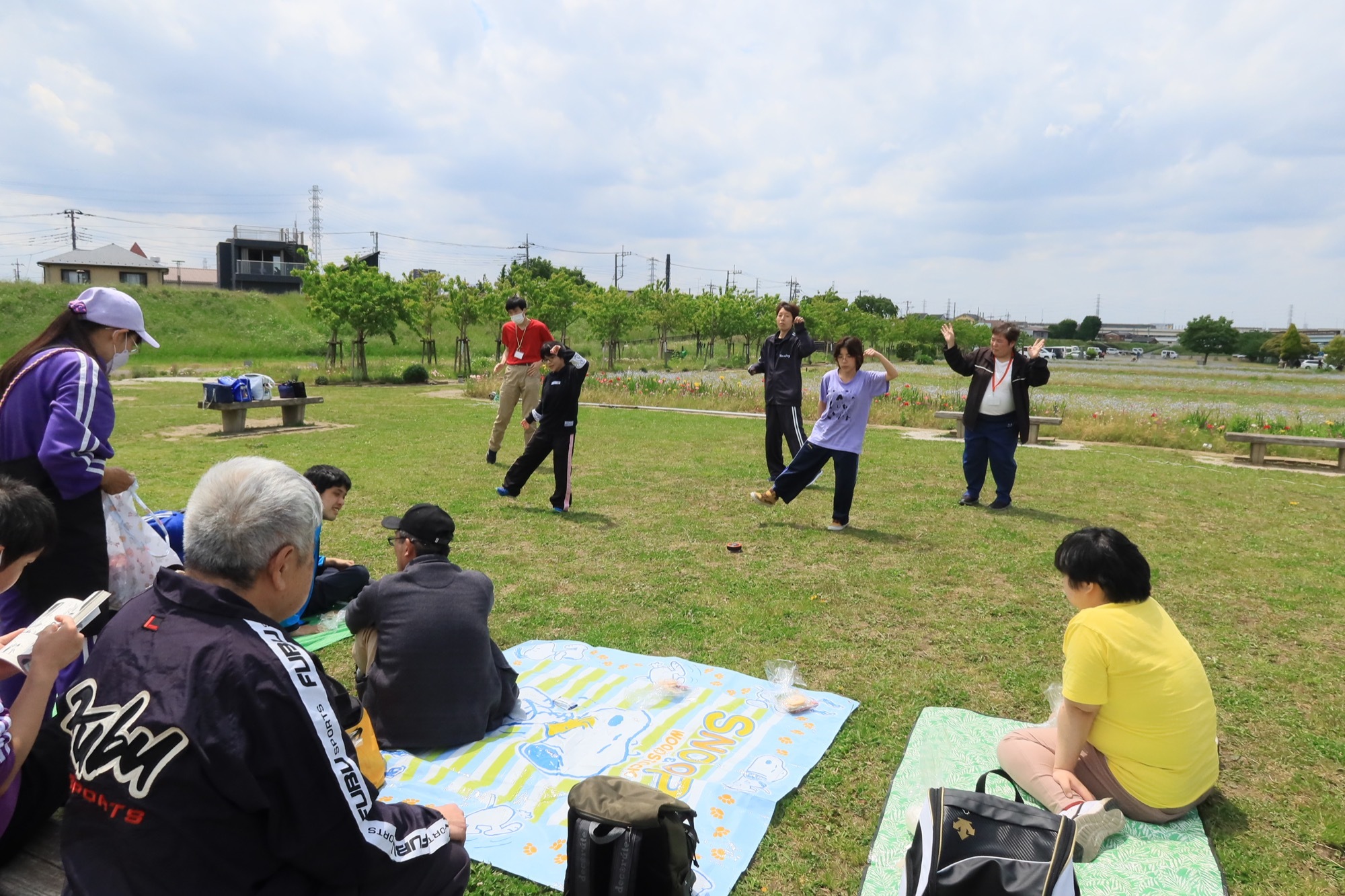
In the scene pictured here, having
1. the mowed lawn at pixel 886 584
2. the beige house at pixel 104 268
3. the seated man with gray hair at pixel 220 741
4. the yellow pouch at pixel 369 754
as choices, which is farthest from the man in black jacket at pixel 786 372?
the beige house at pixel 104 268

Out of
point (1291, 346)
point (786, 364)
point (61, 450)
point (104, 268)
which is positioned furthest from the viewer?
point (1291, 346)

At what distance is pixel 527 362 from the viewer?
1105 cm

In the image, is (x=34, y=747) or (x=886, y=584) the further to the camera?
(x=886, y=584)

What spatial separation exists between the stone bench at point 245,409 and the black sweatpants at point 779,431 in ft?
28.9

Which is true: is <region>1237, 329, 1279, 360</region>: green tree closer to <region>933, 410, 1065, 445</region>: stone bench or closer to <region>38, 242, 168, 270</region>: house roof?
<region>933, 410, 1065, 445</region>: stone bench

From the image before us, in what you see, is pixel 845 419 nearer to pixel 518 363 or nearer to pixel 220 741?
pixel 518 363

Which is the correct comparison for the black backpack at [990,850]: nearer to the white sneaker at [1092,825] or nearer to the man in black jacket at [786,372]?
the white sneaker at [1092,825]

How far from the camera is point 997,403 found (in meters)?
8.85

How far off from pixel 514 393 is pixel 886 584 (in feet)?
20.8

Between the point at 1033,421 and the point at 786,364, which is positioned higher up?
the point at 786,364

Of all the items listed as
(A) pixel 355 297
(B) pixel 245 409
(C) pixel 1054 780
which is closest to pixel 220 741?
(C) pixel 1054 780

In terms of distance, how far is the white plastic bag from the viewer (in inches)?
137

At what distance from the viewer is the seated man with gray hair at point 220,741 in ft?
5.32

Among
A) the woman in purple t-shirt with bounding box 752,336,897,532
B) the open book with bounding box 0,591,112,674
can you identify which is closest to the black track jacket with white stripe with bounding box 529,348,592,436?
the woman in purple t-shirt with bounding box 752,336,897,532
